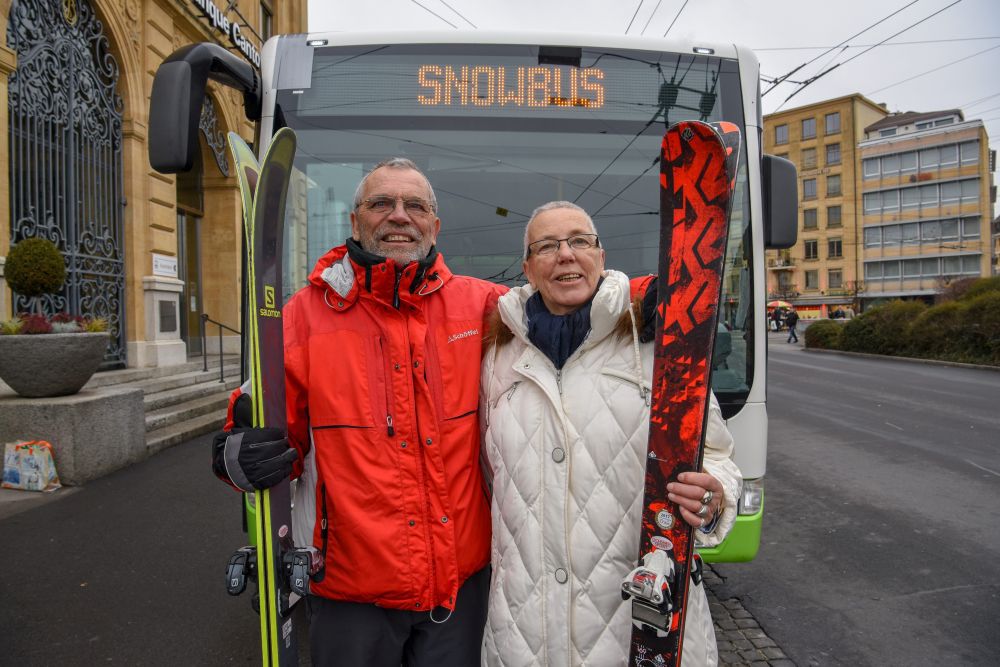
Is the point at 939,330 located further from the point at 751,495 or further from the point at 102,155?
the point at 102,155

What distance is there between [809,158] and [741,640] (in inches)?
2589

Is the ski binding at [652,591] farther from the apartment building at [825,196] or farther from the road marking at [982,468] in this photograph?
the apartment building at [825,196]

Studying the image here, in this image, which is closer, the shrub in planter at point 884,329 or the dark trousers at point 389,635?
the dark trousers at point 389,635

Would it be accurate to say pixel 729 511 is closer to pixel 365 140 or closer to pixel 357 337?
pixel 357 337

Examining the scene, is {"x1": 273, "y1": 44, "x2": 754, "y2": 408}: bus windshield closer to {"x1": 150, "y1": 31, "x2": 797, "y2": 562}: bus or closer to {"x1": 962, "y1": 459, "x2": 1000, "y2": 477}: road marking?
{"x1": 150, "y1": 31, "x2": 797, "y2": 562}: bus

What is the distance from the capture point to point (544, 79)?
3.06 m

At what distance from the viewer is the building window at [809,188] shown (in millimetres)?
59375

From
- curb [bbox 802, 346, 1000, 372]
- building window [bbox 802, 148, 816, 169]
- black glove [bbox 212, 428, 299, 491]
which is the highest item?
building window [bbox 802, 148, 816, 169]

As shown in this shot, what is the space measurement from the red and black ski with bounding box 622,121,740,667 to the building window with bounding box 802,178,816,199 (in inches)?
2587

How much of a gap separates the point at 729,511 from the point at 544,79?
2305 millimetres

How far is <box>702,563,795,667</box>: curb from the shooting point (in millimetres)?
2836

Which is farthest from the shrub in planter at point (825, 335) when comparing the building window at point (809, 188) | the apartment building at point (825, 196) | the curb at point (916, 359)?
the building window at point (809, 188)

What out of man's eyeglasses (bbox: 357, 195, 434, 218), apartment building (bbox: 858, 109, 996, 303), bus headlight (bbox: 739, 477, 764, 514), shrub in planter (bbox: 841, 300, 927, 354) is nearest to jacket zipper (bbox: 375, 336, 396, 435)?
man's eyeglasses (bbox: 357, 195, 434, 218)

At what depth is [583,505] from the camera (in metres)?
1.61
